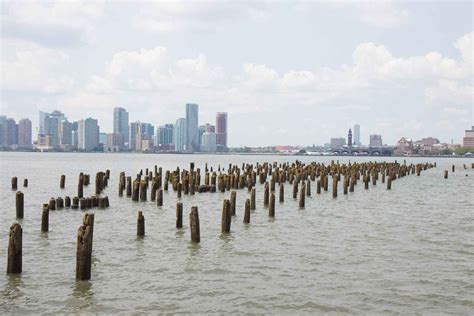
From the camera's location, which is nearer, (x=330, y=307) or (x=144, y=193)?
(x=330, y=307)

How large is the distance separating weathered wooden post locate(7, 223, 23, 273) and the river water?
33 cm

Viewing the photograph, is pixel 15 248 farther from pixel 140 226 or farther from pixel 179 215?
pixel 179 215

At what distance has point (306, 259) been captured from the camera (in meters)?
17.8

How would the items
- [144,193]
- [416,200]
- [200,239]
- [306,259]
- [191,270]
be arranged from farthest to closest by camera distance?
[416,200], [144,193], [200,239], [306,259], [191,270]

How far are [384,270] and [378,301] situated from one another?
3238mm

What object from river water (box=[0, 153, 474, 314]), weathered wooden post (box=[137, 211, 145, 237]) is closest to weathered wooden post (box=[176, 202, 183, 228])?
river water (box=[0, 153, 474, 314])

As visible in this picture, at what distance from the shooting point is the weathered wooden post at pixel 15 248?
1450 centimetres

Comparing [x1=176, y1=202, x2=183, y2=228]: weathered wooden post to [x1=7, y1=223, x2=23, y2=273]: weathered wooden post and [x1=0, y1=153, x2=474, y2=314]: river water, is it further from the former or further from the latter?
[x1=7, y1=223, x2=23, y2=273]: weathered wooden post

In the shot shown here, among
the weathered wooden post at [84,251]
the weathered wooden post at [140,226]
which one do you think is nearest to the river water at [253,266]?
the weathered wooden post at [84,251]

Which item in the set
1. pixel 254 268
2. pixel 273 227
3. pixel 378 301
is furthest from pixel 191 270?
pixel 273 227

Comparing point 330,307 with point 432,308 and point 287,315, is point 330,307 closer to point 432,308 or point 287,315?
point 287,315

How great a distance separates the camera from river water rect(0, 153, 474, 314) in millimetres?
12922

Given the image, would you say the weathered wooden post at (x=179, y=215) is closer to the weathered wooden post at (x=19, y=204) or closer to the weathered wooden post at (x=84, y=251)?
the weathered wooden post at (x=84, y=251)

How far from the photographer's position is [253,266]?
1673cm
